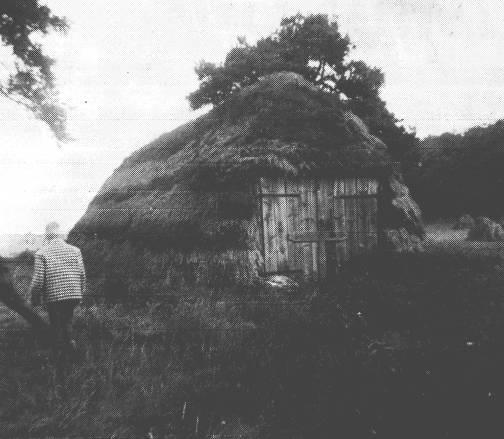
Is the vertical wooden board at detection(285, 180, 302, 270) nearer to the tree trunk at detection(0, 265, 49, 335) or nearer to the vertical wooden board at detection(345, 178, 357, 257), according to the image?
the vertical wooden board at detection(345, 178, 357, 257)

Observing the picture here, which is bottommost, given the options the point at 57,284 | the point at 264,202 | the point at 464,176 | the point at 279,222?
the point at 57,284

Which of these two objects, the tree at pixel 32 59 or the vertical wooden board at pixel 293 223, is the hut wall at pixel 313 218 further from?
the tree at pixel 32 59

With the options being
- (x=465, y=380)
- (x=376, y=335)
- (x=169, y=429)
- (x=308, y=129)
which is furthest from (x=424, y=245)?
(x=169, y=429)

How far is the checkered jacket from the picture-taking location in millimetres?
4953

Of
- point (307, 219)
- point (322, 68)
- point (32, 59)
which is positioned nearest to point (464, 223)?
point (322, 68)

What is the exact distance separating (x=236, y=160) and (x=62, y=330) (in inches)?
222

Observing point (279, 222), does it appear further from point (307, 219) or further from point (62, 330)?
point (62, 330)

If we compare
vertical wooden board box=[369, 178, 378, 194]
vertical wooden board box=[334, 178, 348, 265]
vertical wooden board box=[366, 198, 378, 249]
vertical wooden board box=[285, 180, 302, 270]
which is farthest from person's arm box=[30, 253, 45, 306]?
vertical wooden board box=[369, 178, 378, 194]

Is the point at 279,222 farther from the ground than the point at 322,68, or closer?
closer

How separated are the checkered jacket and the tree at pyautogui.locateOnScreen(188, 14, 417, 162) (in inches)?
815

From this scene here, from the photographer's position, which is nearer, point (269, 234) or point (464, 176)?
point (269, 234)

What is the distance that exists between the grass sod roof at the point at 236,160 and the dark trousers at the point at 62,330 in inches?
168

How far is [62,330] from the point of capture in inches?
195

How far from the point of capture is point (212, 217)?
9352mm
